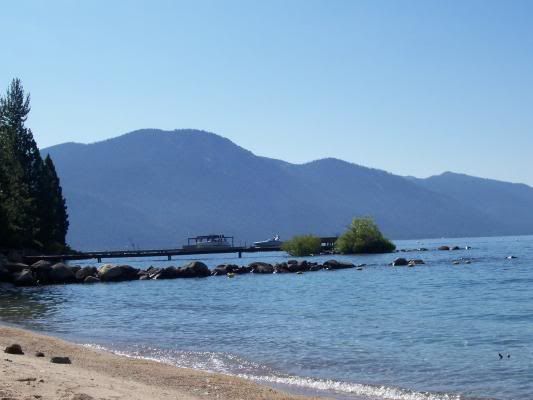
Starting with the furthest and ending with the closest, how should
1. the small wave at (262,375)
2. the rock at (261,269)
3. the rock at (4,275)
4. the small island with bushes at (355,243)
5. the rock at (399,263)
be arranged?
the small island with bushes at (355,243) → the rock at (399,263) → the rock at (261,269) → the rock at (4,275) → the small wave at (262,375)

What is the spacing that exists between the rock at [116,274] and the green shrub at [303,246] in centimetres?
4846

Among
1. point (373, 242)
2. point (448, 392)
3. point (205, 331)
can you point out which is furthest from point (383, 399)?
point (373, 242)

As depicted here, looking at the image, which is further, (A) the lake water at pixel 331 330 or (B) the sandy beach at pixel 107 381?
(A) the lake water at pixel 331 330

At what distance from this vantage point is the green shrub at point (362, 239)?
11694 centimetres

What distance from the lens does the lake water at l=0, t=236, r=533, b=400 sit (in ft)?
62.9

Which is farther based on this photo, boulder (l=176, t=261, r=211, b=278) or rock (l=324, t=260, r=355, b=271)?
rock (l=324, t=260, r=355, b=271)

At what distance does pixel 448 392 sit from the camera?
17.5 m

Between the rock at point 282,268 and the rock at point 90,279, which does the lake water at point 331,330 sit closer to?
the rock at point 90,279

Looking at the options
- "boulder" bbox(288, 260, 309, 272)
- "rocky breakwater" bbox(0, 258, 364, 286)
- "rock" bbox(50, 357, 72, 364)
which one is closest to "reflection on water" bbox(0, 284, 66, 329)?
"rocky breakwater" bbox(0, 258, 364, 286)

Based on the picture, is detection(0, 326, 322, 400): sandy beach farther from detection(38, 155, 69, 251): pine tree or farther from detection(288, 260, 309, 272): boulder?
detection(38, 155, 69, 251): pine tree

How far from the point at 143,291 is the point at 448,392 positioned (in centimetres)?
4284

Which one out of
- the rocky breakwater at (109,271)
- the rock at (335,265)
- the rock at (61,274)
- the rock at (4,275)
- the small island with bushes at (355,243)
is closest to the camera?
the rock at (4,275)

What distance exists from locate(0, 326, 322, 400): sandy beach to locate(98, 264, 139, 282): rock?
49.8 metres

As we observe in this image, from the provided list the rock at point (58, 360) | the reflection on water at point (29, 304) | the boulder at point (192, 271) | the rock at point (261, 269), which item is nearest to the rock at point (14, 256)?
the reflection on water at point (29, 304)
